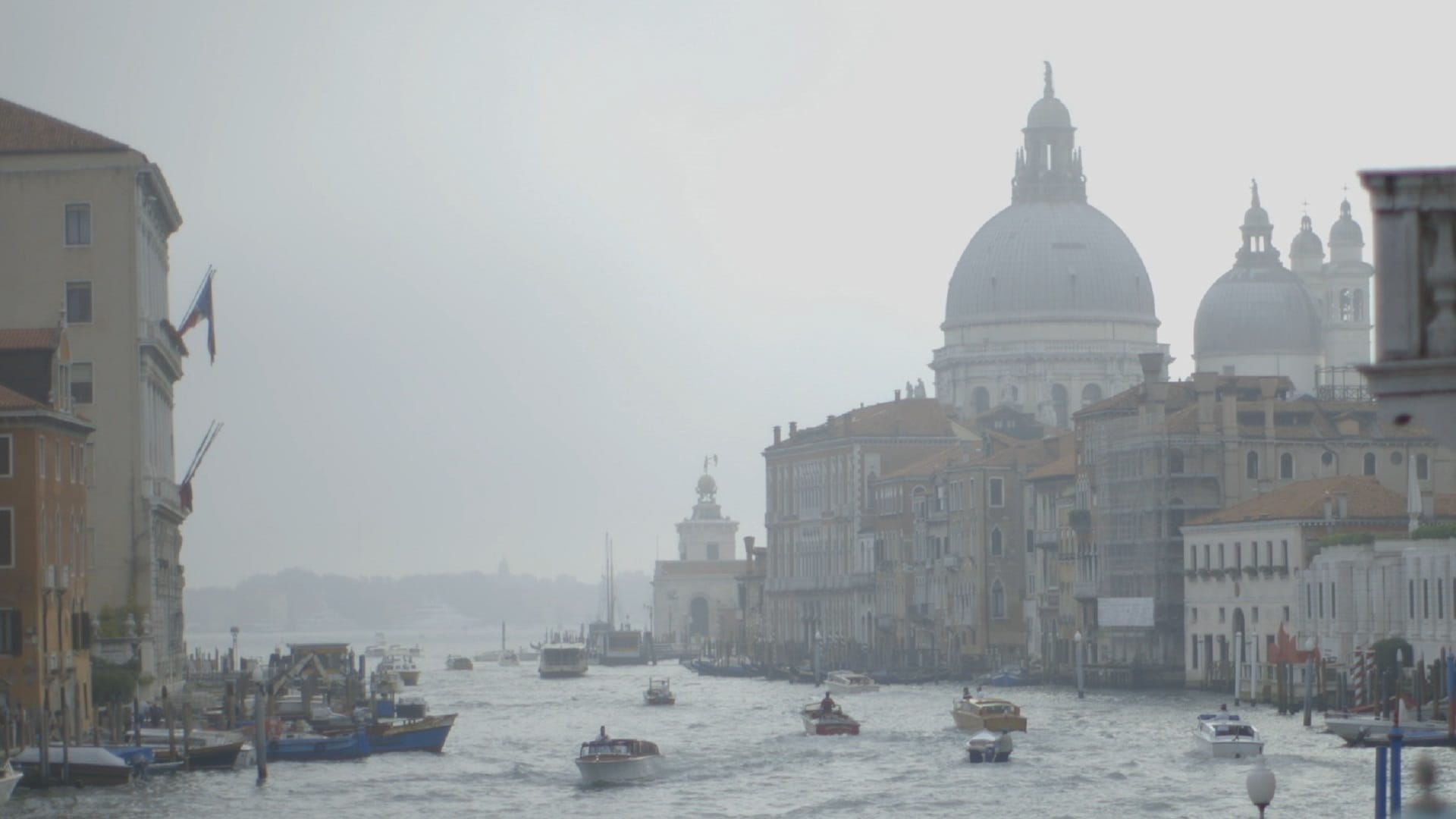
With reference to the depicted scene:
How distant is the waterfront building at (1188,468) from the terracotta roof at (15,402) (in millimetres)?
42103

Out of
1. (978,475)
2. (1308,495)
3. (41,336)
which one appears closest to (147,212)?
(41,336)

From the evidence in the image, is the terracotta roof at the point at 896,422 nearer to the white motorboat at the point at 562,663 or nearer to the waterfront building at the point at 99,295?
the white motorboat at the point at 562,663

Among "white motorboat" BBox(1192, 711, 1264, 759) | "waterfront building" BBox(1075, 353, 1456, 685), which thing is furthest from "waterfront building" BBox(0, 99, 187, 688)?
"waterfront building" BBox(1075, 353, 1456, 685)

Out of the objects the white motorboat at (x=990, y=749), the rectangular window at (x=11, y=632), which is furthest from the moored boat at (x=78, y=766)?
the white motorboat at (x=990, y=749)

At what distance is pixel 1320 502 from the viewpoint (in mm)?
68750

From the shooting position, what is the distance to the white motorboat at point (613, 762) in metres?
43.8

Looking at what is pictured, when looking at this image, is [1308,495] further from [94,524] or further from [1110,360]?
[1110,360]

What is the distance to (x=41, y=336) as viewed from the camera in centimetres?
4462

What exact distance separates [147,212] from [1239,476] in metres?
35.0

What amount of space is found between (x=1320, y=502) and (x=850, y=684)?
1842 cm

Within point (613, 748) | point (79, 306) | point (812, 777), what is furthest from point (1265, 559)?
point (79, 306)

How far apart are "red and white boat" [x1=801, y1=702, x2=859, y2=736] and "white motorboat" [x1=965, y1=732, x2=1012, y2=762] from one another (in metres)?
8.24

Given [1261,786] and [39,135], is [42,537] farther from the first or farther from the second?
[1261,786]

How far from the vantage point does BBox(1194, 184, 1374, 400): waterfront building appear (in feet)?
396
